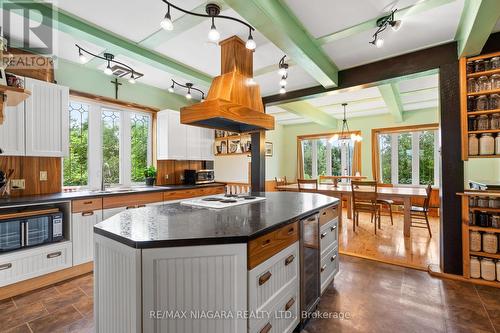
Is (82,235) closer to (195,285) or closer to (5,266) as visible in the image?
(5,266)

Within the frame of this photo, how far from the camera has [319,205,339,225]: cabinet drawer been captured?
207cm

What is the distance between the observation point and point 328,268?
2215 mm

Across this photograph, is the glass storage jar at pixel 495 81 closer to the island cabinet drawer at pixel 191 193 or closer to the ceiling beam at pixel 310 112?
the ceiling beam at pixel 310 112

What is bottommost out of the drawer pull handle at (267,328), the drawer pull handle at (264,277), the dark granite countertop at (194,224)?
the drawer pull handle at (267,328)

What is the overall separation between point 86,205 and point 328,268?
2766 millimetres

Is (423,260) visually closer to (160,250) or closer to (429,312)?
(429,312)

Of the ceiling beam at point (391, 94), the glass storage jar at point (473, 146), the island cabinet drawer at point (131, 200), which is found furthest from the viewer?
the ceiling beam at point (391, 94)

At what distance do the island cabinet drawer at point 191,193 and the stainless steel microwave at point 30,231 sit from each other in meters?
1.35

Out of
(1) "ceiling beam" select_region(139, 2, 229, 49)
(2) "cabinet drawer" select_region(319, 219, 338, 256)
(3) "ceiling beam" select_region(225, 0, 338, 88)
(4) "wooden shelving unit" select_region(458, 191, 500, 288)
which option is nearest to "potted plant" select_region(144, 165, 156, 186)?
(1) "ceiling beam" select_region(139, 2, 229, 49)

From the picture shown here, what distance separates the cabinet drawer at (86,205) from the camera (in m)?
2.63

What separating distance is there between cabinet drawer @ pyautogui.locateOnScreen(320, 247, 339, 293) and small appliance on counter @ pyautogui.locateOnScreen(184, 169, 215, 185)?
282 centimetres

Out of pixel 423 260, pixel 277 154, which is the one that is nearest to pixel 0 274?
pixel 423 260

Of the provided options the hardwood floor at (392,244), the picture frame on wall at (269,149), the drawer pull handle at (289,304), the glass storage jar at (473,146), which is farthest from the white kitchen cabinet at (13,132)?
the picture frame on wall at (269,149)

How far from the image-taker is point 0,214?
218 cm
